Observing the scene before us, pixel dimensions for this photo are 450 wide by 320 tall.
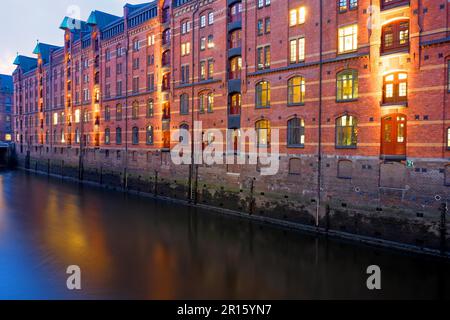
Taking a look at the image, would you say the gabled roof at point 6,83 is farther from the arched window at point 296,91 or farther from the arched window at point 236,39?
the arched window at point 296,91

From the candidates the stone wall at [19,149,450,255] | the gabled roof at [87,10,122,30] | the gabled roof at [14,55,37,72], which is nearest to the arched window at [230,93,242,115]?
the stone wall at [19,149,450,255]

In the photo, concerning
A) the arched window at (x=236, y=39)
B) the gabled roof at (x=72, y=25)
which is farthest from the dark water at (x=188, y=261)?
the gabled roof at (x=72, y=25)

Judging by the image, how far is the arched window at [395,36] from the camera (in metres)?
16.8

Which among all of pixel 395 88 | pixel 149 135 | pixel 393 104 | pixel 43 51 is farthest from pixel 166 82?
pixel 43 51

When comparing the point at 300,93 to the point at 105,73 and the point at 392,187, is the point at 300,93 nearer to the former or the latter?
the point at 392,187

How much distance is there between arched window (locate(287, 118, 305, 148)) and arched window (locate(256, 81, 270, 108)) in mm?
2283

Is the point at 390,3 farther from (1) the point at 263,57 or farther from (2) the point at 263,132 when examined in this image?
(2) the point at 263,132

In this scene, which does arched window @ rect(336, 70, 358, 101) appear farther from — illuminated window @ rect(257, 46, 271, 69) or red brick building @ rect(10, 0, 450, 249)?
illuminated window @ rect(257, 46, 271, 69)

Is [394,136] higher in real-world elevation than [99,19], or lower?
lower

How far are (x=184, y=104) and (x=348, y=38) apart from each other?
1483 centimetres

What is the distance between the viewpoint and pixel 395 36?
17.1 m

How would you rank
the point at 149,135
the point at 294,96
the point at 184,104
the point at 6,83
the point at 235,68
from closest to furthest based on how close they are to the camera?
the point at 294,96
the point at 235,68
the point at 184,104
the point at 149,135
the point at 6,83

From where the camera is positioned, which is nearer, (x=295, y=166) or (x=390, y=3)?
(x=390, y=3)
